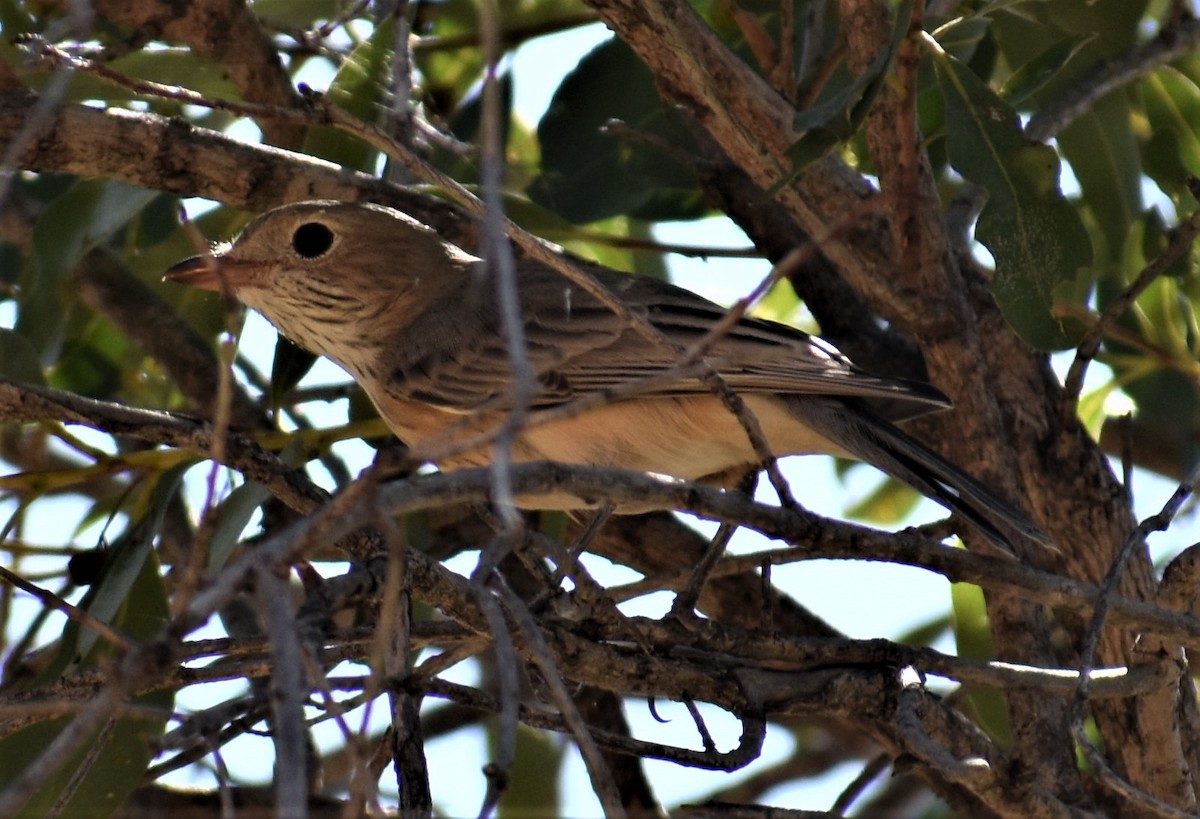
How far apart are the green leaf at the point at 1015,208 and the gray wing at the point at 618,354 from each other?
12.9 inches

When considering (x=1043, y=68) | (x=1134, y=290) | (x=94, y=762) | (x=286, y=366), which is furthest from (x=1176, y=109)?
(x=94, y=762)

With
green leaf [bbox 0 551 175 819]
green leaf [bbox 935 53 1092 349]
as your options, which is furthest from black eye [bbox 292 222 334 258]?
green leaf [bbox 935 53 1092 349]

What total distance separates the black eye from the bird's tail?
1.64m

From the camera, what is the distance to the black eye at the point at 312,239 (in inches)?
179

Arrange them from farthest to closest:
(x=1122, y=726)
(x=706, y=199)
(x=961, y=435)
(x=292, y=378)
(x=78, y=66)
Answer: (x=706, y=199) → (x=292, y=378) → (x=961, y=435) → (x=1122, y=726) → (x=78, y=66)

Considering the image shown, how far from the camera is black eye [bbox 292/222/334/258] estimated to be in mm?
4547

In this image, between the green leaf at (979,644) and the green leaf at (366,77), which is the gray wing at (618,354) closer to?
the green leaf at (979,644)

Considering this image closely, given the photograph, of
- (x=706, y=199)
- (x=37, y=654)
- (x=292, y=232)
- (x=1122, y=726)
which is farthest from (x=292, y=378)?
(x=1122, y=726)

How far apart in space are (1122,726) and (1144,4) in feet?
6.41

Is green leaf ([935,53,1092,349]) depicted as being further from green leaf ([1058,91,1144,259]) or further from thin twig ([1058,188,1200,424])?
green leaf ([1058,91,1144,259])

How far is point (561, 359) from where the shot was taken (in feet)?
13.3

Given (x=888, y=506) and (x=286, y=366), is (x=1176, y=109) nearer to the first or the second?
(x=888, y=506)

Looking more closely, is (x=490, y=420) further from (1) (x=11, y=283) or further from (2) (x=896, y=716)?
(1) (x=11, y=283)

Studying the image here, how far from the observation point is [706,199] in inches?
192
